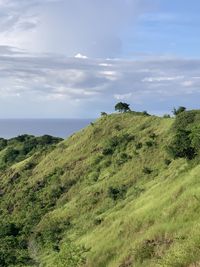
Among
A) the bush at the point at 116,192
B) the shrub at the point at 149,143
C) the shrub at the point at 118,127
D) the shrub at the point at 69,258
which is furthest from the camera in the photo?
the shrub at the point at 118,127

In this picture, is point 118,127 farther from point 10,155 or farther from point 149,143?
point 10,155

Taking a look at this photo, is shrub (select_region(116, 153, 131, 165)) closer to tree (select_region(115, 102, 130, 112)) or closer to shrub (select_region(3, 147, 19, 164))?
tree (select_region(115, 102, 130, 112))

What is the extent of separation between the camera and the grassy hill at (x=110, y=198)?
106ft

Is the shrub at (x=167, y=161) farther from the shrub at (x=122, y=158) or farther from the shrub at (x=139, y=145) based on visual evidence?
the shrub at (x=139, y=145)

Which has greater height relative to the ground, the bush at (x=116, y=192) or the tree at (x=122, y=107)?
the tree at (x=122, y=107)

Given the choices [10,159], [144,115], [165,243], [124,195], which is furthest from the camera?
[10,159]

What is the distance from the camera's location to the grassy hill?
3241 centimetres

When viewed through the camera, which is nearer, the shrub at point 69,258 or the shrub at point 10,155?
the shrub at point 69,258

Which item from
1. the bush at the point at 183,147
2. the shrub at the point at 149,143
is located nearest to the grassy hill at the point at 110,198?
the bush at the point at 183,147

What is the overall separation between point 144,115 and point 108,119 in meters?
6.76

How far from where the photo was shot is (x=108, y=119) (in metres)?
87.1

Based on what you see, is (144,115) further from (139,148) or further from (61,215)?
(61,215)

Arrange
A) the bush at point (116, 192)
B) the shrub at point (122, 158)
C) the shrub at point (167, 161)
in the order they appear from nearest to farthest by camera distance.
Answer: the bush at point (116, 192), the shrub at point (167, 161), the shrub at point (122, 158)

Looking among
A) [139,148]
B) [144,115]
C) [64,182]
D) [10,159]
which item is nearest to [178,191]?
[139,148]
